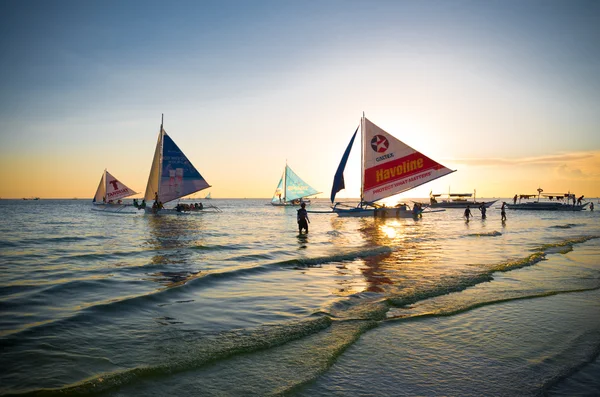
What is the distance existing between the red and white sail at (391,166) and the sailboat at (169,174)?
21.7 meters

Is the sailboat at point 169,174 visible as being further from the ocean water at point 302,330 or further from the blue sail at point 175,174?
the ocean water at point 302,330

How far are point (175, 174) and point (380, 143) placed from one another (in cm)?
2449

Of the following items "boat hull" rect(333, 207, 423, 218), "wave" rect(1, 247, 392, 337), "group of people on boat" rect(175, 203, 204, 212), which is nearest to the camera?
"wave" rect(1, 247, 392, 337)

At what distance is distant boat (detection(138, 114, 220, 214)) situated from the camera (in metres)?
45.8

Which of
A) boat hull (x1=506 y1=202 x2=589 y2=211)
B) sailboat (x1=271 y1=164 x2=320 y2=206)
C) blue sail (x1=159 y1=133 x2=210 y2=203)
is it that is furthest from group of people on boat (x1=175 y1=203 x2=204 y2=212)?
boat hull (x1=506 y1=202 x2=589 y2=211)

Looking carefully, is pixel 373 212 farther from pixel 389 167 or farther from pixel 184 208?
pixel 184 208

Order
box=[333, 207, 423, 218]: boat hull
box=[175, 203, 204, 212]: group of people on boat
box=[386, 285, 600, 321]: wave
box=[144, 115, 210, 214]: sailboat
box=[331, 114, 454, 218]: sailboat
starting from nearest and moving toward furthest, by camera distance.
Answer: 1. box=[386, 285, 600, 321]: wave
2. box=[331, 114, 454, 218]: sailboat
3. box=[333, 207, 423, 218]: boat hull
4. box=[144, 115, 210, 214]: sailboat
5. box=[175, 203, 204, 212]: group of people on boat

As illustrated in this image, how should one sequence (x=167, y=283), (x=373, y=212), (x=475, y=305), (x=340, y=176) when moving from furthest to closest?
(x=340, y=176), (x=373, y=212), (x=167, y=283), (x=475, y=305)

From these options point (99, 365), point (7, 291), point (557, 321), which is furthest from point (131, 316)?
point (557, 321)

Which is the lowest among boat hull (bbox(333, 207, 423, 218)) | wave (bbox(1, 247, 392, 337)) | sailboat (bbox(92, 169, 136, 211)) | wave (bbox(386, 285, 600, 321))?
wave (bbox(1, 247, 392, 337))

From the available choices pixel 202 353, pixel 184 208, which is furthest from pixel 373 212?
pixel 202 353

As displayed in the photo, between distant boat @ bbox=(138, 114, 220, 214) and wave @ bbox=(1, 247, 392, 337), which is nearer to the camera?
wave @ bbox=(1, 247, 392, 337)

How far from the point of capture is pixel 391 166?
40.6 meters

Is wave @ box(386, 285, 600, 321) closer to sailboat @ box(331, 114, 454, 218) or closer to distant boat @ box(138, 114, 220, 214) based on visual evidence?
sailboat @ box(331, 114, 454, 218)
